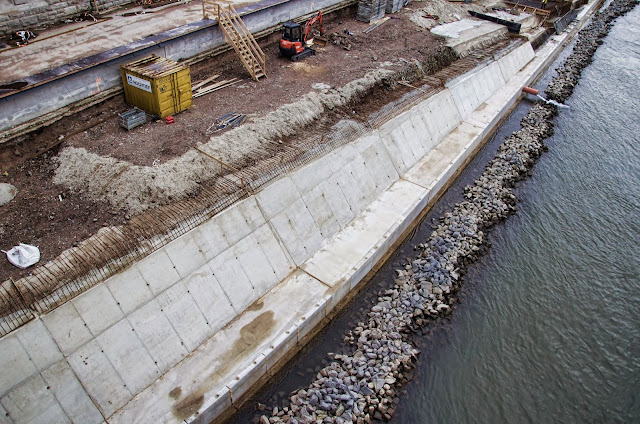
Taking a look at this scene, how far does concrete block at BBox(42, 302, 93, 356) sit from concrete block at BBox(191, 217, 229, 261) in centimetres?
452

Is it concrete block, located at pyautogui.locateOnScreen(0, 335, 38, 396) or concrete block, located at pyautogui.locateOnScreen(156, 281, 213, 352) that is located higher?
concrete block, located at pyautogui.locateOnScreen(0, 335, 38, 396)

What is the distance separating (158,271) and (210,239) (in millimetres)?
2255

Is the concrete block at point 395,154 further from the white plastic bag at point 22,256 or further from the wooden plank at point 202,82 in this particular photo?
the white plastic bag at point 22,256

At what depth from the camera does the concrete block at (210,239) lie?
16.0 meters

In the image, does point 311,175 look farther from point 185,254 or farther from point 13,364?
point 13,364

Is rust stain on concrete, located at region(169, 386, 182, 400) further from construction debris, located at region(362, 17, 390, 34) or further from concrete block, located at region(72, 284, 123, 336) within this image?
construction debris, located at region(362, 17, 390, 34)

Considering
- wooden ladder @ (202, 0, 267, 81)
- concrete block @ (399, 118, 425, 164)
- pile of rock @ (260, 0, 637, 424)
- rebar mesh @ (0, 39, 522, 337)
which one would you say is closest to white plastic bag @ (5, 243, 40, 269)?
rebar mesh @ (0, 39, 522, 337)

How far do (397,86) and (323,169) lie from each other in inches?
460

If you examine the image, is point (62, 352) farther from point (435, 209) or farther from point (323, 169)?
point (435, 209)

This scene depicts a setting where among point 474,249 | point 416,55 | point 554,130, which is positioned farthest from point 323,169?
point 554,130

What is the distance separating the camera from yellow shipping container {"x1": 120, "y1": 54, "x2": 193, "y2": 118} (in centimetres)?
2056

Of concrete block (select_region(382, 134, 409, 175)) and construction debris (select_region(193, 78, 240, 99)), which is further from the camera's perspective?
concrete block (select_region(382, 134, 409, 175))

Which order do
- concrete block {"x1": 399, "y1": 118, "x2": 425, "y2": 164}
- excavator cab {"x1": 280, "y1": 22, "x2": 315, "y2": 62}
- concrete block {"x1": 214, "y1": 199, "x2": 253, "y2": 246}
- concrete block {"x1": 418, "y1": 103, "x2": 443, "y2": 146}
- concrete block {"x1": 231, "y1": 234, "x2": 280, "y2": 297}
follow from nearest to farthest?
concrete block {"x1": 214, "y1": 199, "x2": 253, "y2": 246} → concrete block {"x1": 231, "y1": 234, "x2": 280, "y2": 297} → concrete block {"x1": 399, "y1": 118, "x2": 425, "y2": 164} → concrete block {"x1": 418, "y1": 103, "x2": 443, "y2": 146} → excavator cab {"x1": 280, "y1": 22, "x2": 315, "y2": 62}

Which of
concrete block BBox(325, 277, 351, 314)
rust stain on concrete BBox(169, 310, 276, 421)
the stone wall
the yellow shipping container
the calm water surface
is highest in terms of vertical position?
the stone wall
